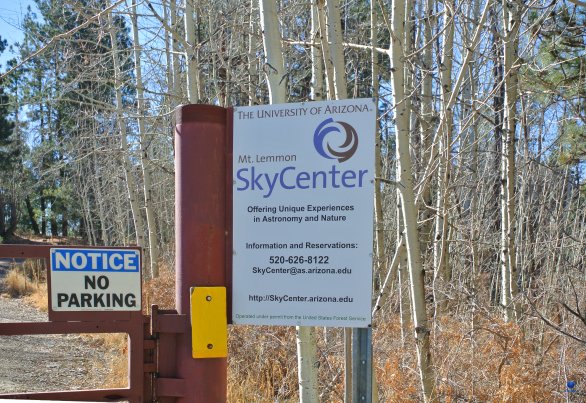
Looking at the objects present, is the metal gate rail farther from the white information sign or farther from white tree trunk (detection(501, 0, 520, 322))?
white tree trunk (detection(501, 0, 520, 322))

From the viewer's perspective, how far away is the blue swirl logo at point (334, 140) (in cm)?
261

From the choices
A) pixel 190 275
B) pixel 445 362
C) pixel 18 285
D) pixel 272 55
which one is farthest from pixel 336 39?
pixel 18 285

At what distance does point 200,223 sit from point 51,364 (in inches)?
298

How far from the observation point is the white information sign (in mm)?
2709

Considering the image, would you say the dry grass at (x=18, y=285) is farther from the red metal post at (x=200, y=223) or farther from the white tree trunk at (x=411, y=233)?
the red metal post at (x=200, y=223)

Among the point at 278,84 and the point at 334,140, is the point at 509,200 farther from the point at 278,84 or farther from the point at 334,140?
the point at 334,140

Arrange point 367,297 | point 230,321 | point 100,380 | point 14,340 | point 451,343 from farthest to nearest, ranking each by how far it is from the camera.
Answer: point 14,340 → point 100,380 → point 451,343 → point 230,321 → point 367,297

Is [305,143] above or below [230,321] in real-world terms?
above

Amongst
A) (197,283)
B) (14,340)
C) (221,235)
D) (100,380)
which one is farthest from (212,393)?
(14,340)

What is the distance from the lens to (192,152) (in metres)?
2.77

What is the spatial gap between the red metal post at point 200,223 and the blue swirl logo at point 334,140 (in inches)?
16.4

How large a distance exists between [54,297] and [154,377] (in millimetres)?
523

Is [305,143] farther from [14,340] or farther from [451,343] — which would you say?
[14,340]

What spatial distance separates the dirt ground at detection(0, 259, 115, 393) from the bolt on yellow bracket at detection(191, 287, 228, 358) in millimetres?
5443
